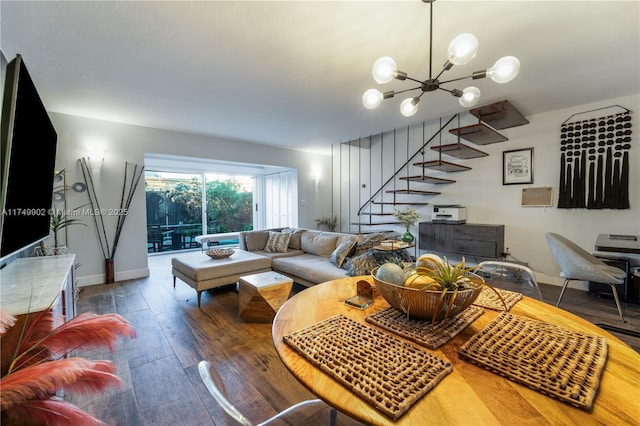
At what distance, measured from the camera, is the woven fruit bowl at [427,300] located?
86cm

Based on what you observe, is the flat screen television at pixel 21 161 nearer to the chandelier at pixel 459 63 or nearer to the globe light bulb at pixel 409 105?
the chandelier at pixel 459 63

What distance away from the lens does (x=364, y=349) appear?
78 centimetres

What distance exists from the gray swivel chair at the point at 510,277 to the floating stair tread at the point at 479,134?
2.13 metres

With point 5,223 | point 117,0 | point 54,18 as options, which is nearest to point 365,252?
point 5,223

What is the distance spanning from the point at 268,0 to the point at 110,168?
3737 millimetres

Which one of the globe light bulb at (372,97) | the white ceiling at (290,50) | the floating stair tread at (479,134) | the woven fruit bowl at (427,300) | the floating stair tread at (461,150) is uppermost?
the white ceiling at (290,50)

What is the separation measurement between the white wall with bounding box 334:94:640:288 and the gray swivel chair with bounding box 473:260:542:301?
2.90 m

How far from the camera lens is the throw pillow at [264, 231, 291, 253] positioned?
418cm

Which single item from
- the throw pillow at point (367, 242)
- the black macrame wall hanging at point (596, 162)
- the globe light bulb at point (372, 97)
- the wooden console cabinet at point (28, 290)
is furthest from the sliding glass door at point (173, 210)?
the black macrame wall hanging at point (596, 162)

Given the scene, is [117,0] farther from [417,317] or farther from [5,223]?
[417,317]

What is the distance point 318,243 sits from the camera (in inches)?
155

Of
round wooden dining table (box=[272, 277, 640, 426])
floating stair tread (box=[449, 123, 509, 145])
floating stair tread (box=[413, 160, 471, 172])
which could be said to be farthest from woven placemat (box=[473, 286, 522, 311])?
floating stair tread (box=[413, 160, 471, 172])

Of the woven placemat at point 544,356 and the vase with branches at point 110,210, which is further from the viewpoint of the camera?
the vase with branches at point 110,210

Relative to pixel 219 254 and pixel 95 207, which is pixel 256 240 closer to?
pixel 219 254
